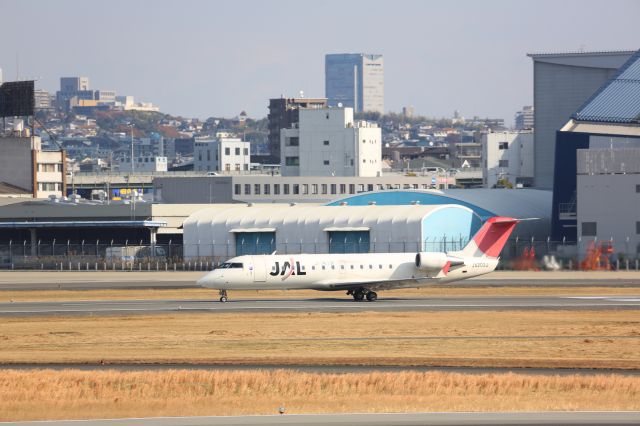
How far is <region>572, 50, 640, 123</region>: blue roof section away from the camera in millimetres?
118500

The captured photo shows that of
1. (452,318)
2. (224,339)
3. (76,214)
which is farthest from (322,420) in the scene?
(76,214)

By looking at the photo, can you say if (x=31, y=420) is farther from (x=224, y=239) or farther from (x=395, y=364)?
(x=224, y=239)

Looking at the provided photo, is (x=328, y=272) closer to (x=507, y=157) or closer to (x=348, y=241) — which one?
(x=348, y=241)

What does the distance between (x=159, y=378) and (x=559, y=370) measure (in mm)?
13402

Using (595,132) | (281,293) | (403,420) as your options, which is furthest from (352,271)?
(595,132)

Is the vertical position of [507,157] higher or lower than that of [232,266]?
higher

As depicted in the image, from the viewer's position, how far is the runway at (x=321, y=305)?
2484 inches

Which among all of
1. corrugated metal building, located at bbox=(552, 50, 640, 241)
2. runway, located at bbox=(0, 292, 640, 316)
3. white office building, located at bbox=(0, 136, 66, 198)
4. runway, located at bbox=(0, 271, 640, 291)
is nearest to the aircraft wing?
runway, located at bbox=(0, 292, 640, 316)

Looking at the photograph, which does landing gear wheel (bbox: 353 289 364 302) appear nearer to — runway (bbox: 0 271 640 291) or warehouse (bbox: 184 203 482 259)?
runway (bbox: 0 271 640 291)

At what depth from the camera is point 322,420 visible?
31188 millimetres

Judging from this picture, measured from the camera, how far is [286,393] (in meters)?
35.6

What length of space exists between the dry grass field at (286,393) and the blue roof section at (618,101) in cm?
8467

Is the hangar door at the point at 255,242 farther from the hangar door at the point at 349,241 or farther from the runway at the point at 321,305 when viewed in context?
the runway at the point at 321,305

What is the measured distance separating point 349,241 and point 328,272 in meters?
36.0
